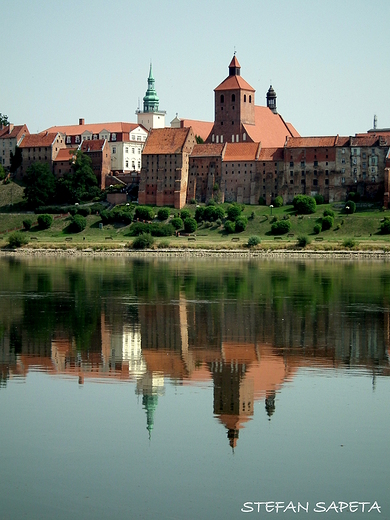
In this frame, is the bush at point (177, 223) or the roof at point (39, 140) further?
the roof at point (39, 140)

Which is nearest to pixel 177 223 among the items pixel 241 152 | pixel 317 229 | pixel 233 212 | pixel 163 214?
pixel 163 214

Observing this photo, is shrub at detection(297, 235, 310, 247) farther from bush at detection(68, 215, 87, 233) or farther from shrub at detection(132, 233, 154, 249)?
bush at detection(68, 215, 87, 233)

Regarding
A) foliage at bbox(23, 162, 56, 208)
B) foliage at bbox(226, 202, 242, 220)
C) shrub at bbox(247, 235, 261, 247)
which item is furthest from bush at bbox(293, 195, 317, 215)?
foliage at bbox(23, 162, 56, 208)

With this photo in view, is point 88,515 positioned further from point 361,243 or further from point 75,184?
point 75,184

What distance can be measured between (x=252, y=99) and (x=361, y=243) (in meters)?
34.6

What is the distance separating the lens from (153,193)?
99.3 m

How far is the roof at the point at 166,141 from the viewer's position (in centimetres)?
10019

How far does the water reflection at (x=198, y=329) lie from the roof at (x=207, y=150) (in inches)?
1720

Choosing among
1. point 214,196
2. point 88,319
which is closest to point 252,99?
point 214,196

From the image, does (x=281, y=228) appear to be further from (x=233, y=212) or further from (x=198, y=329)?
(x=198, y=329)

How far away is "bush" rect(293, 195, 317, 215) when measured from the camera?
88.5 meters

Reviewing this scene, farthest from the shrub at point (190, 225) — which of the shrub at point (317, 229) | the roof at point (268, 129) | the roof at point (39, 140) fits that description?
the roof at point (39, 140)

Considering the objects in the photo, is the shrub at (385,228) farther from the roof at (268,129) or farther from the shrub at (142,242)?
the roof at (268,129)

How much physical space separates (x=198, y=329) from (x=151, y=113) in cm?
10433
